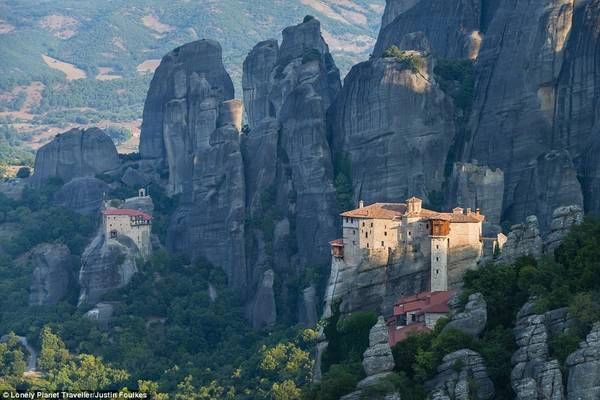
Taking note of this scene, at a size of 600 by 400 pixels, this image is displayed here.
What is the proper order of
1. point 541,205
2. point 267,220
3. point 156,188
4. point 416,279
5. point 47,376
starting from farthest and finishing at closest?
point 156,188 < point 267,220 < point 47,376 < point 541,205 < point 416,279

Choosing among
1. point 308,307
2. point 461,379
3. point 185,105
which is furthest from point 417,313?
point 185,105

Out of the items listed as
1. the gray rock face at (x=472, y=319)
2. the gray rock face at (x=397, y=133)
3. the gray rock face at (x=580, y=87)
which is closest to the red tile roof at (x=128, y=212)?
the gray rock face at (x=397, y=133)

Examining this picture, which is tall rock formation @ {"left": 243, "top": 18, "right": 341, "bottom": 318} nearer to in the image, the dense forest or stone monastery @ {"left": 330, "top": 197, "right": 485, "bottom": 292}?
the dense forest

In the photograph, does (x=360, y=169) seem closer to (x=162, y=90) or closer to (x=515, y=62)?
(x=515, y=62)

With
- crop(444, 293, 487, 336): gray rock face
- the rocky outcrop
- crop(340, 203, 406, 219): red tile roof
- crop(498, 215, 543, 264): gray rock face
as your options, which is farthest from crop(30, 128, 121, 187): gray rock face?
crop(444, 293, 487, 336): gray rock face

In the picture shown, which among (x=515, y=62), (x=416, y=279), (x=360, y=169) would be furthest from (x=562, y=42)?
(x=416, y=279)

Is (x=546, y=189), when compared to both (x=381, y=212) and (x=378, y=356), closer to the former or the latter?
(x=381, y=212)

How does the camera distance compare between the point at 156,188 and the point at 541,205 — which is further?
the point at 156,188
